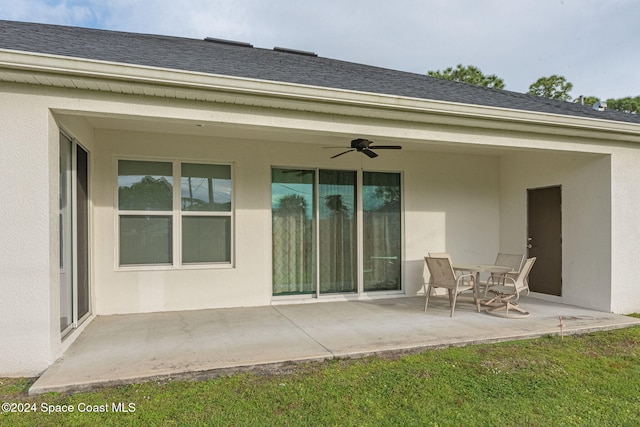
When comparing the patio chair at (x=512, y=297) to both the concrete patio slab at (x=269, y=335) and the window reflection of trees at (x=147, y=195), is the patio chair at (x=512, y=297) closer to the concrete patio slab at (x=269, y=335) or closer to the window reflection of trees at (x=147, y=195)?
the concrete patio slab at (x=269, y=335)

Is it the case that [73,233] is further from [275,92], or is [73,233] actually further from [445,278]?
[445,278]

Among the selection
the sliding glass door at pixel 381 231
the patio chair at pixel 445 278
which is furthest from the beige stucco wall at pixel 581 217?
the sliding glass door at pixel 381 231

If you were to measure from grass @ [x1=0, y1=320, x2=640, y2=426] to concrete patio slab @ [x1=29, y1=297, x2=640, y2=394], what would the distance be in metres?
0.17

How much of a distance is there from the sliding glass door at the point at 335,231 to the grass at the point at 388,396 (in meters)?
2.95

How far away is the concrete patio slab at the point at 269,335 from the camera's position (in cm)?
353

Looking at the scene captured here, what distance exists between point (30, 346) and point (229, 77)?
3.12 meters

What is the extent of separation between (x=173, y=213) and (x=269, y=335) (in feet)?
8.58

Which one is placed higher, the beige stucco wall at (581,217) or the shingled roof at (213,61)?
the shingled roof at (213,61)

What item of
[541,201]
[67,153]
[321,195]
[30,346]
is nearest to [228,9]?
[321,195]

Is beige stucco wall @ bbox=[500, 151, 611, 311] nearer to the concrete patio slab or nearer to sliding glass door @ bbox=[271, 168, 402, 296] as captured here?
the concrete patio slab

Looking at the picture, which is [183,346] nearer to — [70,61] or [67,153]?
[67,153]

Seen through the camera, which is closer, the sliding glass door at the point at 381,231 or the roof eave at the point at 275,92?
the roof eave at the point at 275,92

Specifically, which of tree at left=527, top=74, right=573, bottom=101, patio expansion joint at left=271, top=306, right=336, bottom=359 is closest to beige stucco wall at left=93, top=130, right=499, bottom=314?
patio expansion joint at left=271, top=306, right=336, bottom=359

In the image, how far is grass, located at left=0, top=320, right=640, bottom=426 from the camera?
9.16 feet
